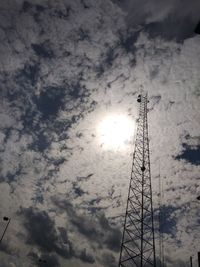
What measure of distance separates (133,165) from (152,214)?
7059mm

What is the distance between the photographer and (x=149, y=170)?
89.9 ft

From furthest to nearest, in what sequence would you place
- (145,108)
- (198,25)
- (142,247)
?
(145,108) < (142,247) < (198,25)

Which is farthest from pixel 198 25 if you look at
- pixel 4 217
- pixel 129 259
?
pixel 4 217

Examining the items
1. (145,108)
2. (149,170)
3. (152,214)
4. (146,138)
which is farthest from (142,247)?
(145,108)

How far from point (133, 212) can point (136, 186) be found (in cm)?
335

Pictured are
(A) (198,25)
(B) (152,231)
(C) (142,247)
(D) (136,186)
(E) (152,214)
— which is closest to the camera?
(A) (198,25)

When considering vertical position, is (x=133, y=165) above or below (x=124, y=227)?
above

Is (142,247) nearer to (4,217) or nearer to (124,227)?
(124,227)

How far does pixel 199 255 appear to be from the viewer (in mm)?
22938

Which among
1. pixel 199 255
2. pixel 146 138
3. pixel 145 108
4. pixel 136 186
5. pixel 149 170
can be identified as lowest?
pixel 199 255

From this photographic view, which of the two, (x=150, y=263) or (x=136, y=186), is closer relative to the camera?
(x=150, y=263)

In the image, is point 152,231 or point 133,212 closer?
point 152,231

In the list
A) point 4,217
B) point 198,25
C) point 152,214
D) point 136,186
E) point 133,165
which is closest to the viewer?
point 198,25

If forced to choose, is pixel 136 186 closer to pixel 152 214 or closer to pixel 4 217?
pixel 152 214
